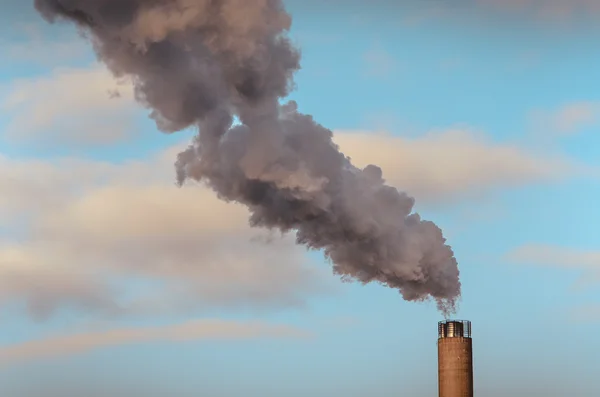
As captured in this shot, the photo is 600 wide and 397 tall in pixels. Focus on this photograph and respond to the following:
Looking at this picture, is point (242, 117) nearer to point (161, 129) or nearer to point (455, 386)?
point (161, 129)

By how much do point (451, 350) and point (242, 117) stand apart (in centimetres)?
2449

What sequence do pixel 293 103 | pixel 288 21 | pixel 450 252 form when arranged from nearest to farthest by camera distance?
pixel 288 21 < pixel 293 103 < pixel 450 252

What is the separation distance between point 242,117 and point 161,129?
4862mm

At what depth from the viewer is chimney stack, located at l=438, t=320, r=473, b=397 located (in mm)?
66125

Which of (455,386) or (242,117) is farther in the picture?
(455,386)

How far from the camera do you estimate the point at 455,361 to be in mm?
66312

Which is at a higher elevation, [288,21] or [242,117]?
[288,21]

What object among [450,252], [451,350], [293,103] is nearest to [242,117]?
[293,103]

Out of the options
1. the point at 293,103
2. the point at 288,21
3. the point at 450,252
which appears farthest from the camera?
the point at 450,252

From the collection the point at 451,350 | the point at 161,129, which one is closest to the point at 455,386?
the point at 451,350

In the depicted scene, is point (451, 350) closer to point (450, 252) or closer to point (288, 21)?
point (450, 252)

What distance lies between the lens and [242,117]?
5484 centimetres

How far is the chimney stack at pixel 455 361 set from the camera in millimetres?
66125

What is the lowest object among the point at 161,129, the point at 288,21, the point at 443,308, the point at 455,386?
the point at 455,386
